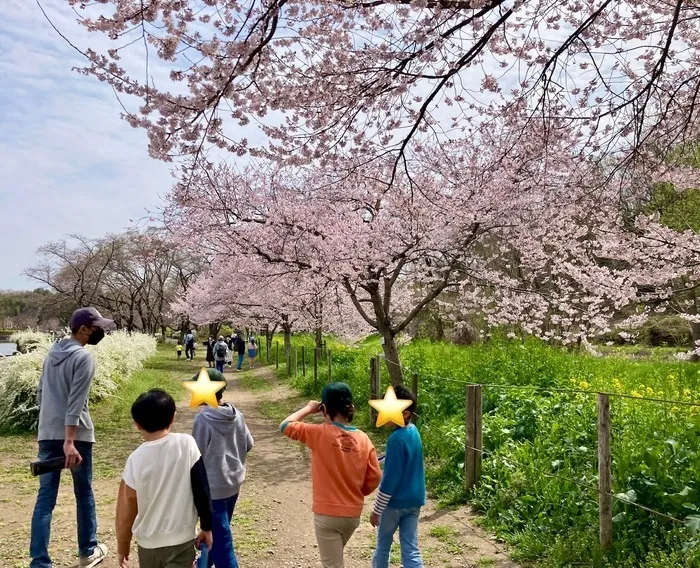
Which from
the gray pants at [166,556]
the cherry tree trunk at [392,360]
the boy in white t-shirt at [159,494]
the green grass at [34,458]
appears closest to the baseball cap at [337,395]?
the boy in white t-shirt at [159,494]

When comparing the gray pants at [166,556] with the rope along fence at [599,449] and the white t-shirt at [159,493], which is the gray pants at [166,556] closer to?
the white t-shirt at [159,493]

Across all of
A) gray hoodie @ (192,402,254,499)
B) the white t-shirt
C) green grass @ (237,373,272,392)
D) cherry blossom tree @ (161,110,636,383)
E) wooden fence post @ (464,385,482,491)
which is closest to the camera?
the white t-shirt

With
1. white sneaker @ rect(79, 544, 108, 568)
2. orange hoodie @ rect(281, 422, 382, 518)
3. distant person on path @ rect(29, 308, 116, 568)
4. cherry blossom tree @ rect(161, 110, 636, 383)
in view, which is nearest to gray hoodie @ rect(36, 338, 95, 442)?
distant person on path @ rect(29, 308, 116, 568)

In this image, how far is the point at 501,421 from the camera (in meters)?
6.65

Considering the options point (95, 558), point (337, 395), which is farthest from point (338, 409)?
point (95, 558)

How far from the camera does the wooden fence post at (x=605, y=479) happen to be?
3.89m

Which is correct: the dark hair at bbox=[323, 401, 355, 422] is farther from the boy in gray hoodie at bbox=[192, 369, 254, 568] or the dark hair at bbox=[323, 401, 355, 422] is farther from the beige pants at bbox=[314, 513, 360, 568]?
the boy in gray hoodie at bbox=[192, 369, 254, 568]

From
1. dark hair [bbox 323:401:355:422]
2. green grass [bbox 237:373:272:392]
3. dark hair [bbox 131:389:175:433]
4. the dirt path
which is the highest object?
dark hair [bbox 131:389:175:433]

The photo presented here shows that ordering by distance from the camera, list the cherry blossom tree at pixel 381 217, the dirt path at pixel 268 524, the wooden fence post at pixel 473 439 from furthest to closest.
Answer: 1. the cherry blossom tree at pixel 381 217
2. the wooden fence post at pixel 473 439
3. the dirt path at pixel 268 524

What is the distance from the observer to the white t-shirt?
2527 millimetres

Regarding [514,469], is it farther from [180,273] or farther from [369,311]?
[180,273]

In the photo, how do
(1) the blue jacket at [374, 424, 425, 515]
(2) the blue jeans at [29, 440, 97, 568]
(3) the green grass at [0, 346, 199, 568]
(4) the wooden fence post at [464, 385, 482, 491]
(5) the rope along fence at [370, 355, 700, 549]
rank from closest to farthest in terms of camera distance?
(1) the blue jacket at [374, 424, 425, 515], (2) the blue jeans at [29, 440, 97, 568], (5) the rope along fence at [370, 355, 700, 549], (3) the green grass at [0, 346, 199, 568], (4) the wooden fence post at [464, 385, 482, 491]

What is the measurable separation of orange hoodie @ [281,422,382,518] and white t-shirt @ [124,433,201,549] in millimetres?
632

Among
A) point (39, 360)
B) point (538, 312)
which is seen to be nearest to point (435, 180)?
point (538, 312)
